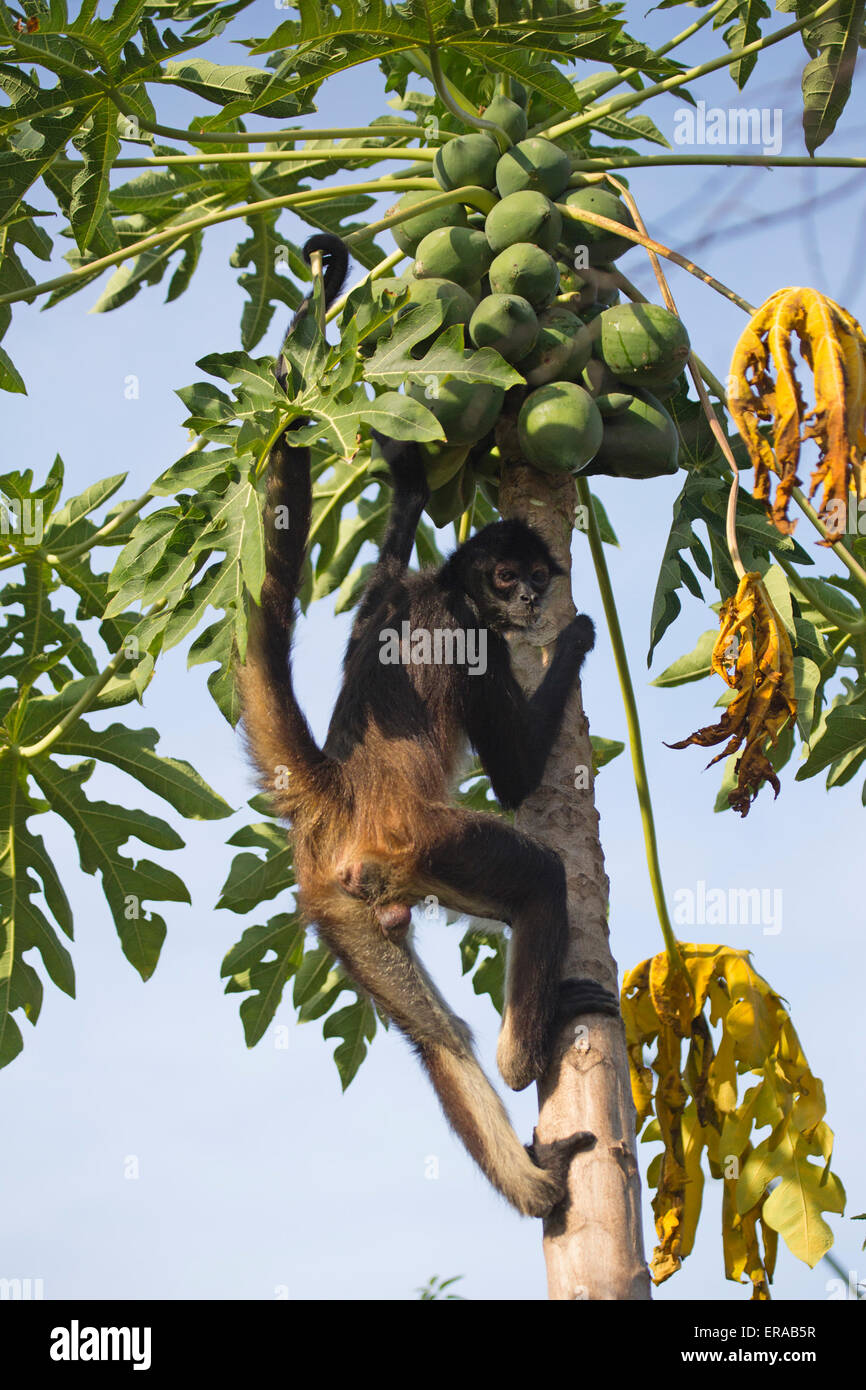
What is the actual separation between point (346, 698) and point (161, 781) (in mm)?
944

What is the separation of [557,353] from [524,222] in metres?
0.43

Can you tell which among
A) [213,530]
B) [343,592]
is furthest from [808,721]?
[343,592]

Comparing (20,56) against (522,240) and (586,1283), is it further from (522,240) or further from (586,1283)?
(586,1283)

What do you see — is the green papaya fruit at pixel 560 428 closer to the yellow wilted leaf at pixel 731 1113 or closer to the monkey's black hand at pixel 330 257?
the monkey's black hand at pixel 330 257

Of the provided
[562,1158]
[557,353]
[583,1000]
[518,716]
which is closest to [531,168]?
[557,353]

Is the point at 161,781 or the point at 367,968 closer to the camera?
the point at 367,968

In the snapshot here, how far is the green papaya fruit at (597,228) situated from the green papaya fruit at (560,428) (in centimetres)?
73

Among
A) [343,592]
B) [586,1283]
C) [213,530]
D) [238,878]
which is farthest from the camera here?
[343,592]

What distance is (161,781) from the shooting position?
539 cm

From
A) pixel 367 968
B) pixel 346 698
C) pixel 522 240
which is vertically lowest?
pixel 367 968

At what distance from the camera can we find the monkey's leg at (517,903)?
409 cm

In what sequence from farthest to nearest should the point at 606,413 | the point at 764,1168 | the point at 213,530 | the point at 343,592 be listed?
the point at 343,592 → the point at 606,413 → the point at 764,1168 → the point at 213,530

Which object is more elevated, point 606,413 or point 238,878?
point 606,413

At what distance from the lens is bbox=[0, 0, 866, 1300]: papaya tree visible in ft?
12.6
